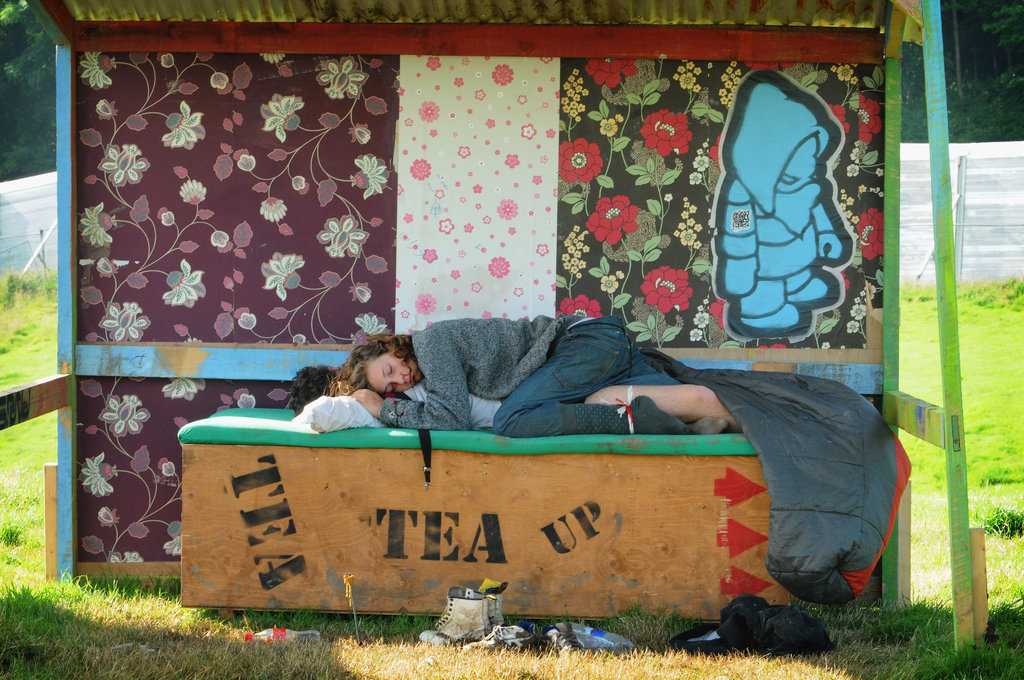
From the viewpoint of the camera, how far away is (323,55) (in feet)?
13.8

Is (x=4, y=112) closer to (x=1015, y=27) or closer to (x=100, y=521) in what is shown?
(x=100, y=521)

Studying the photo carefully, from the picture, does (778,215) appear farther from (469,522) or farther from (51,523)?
(51,523)

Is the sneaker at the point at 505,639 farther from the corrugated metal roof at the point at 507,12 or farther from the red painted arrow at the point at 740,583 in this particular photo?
the corrugated metal roof at the point at 507,12

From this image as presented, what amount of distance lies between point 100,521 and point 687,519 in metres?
2.93

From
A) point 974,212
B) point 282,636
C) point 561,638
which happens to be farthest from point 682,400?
point 974,212

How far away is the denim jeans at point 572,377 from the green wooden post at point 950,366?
3.94 feet

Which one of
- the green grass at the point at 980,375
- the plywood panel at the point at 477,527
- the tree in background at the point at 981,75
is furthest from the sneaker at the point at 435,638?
the tree in background at the point at 981,75

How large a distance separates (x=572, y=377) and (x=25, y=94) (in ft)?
38.3

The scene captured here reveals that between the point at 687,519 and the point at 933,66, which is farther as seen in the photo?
the point at 687,519

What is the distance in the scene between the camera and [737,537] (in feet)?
11.6

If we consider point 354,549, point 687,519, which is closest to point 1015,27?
point 687,519

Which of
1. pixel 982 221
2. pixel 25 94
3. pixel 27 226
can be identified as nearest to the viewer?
pixel 982 221

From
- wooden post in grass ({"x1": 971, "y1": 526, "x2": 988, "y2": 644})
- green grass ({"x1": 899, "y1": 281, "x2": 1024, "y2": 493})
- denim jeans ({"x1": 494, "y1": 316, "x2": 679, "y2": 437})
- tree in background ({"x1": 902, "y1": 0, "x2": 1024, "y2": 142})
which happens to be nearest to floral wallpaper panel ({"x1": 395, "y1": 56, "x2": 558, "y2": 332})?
denim jeans ({"x1": 494, "y1": 316, "x2": 679, "y2": 437})

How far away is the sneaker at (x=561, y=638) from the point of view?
10.2 feet
